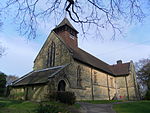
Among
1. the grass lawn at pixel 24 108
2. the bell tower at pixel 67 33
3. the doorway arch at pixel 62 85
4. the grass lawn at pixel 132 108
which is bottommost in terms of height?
the grass lawn at pixel 132 108

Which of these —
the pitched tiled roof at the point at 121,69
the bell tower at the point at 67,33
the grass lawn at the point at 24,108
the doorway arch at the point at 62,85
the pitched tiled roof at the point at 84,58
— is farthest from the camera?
the pitched tiled roof at the point at 121,69

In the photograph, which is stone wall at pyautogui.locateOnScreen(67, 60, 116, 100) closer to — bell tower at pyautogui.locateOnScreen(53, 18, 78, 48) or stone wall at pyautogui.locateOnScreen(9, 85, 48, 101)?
stone wall at pyautogui.locateOnScreen(9, 85, 48, 101)

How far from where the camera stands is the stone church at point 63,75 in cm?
1881

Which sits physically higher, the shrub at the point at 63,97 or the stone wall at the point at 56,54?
the stone wall at the point at 56,54

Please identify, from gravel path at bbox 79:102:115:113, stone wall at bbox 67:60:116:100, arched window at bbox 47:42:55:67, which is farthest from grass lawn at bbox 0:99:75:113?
arched window at bbox 47:42:55:67

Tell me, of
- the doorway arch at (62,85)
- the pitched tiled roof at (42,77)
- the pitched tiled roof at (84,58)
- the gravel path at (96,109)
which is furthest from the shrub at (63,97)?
the pitched tiled roof at (84,58)

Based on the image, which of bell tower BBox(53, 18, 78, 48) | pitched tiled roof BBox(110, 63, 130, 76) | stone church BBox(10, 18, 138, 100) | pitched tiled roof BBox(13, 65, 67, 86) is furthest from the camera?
pitched tiled roof BBox(110, 63, 130, 76)

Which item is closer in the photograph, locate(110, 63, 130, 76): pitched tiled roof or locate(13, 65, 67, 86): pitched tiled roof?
locate(13, 65, 67, 86): pitched tiled roof

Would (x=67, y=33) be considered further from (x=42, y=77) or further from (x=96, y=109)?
(x=96, y=109)

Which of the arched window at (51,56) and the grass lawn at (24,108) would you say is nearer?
the grass lawn at (24,108)

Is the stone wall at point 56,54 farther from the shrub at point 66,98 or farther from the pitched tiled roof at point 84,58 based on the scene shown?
the shrub at point 66,98

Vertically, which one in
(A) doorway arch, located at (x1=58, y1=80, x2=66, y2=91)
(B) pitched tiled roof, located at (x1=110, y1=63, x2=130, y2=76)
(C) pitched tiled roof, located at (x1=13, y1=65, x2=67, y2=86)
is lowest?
(A) doorway arch, located at (x1=58, y1=80, x2=66, y2=91)

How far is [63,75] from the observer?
19.3 m

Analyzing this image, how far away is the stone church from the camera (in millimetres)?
18812
